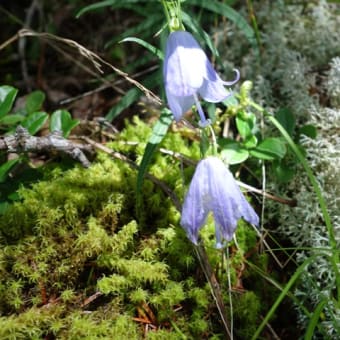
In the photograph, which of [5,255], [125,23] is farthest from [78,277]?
[125,23]

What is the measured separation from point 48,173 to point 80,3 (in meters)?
1.29

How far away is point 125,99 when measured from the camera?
1.98 m

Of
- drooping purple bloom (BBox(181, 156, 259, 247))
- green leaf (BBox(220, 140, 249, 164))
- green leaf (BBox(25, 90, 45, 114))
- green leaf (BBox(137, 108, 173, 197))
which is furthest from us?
green leaf (BBox(25, 90, 45, 114))

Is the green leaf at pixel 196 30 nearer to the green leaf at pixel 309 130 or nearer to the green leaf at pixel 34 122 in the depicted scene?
the green leaf at pixel 309 130

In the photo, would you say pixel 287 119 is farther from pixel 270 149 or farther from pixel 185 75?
Result: pixel 185 75

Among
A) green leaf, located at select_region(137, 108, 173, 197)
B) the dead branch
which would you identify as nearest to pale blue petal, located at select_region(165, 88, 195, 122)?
green leaf, located at select_region(137, 108, 173, 197)

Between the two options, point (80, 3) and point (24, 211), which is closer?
point (24, 211)

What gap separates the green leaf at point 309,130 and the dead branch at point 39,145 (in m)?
0.78

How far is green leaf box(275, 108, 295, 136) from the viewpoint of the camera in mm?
1831

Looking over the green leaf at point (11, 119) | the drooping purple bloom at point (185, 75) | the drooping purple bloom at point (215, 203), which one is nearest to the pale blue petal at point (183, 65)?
the drooping purple bloom at point (185, 75)

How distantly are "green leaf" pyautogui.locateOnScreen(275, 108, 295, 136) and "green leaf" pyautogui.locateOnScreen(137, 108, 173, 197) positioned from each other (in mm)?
429

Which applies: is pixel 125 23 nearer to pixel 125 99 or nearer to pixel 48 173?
pixel 125 99

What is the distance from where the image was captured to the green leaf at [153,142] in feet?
5.26

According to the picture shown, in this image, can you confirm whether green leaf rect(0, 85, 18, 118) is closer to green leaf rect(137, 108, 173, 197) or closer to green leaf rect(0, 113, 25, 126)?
green leaf rect(0, 113, 25, 126)
